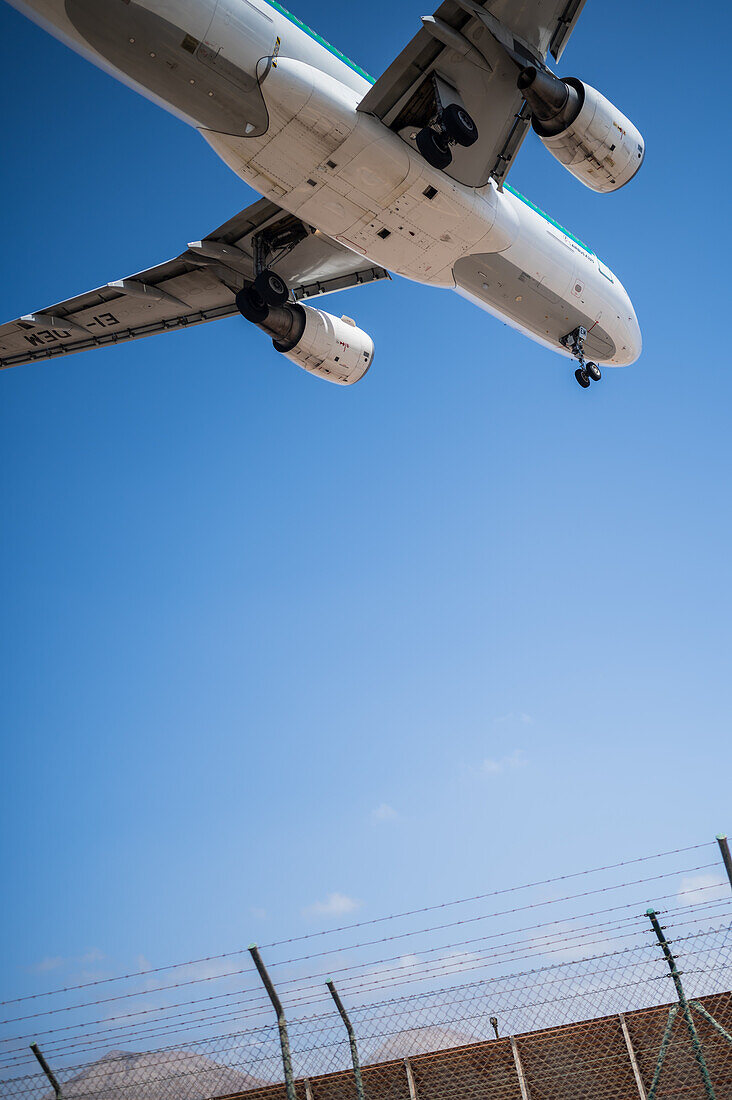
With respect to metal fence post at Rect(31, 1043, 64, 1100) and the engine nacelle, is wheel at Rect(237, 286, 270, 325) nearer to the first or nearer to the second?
the engine nacelle

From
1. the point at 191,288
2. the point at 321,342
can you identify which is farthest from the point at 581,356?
the point at 191,288

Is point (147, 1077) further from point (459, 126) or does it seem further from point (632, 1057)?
point (459, 126)

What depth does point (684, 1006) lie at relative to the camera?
5.95m

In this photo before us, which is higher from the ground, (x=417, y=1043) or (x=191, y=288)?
(x=191, y=288)

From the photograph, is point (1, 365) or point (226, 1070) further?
point (1, 365)

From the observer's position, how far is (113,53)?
461 inches

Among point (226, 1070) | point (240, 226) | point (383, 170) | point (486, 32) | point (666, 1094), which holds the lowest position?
point (666, 1094)

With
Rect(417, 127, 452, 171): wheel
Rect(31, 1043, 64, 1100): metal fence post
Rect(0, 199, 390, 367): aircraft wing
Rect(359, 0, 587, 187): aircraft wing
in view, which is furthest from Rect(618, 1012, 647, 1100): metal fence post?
Rect(0, 199, 390, 367): aircraft wing

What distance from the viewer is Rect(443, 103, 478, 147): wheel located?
12781 mm

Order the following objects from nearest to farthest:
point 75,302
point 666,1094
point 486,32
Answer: point 666,1094, point 486,32, point 75,302

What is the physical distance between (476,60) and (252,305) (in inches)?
238

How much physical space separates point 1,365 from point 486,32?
11.9m

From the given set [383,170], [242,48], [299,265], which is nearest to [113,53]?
[242,48]

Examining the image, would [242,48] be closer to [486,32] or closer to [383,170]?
[383,170]
